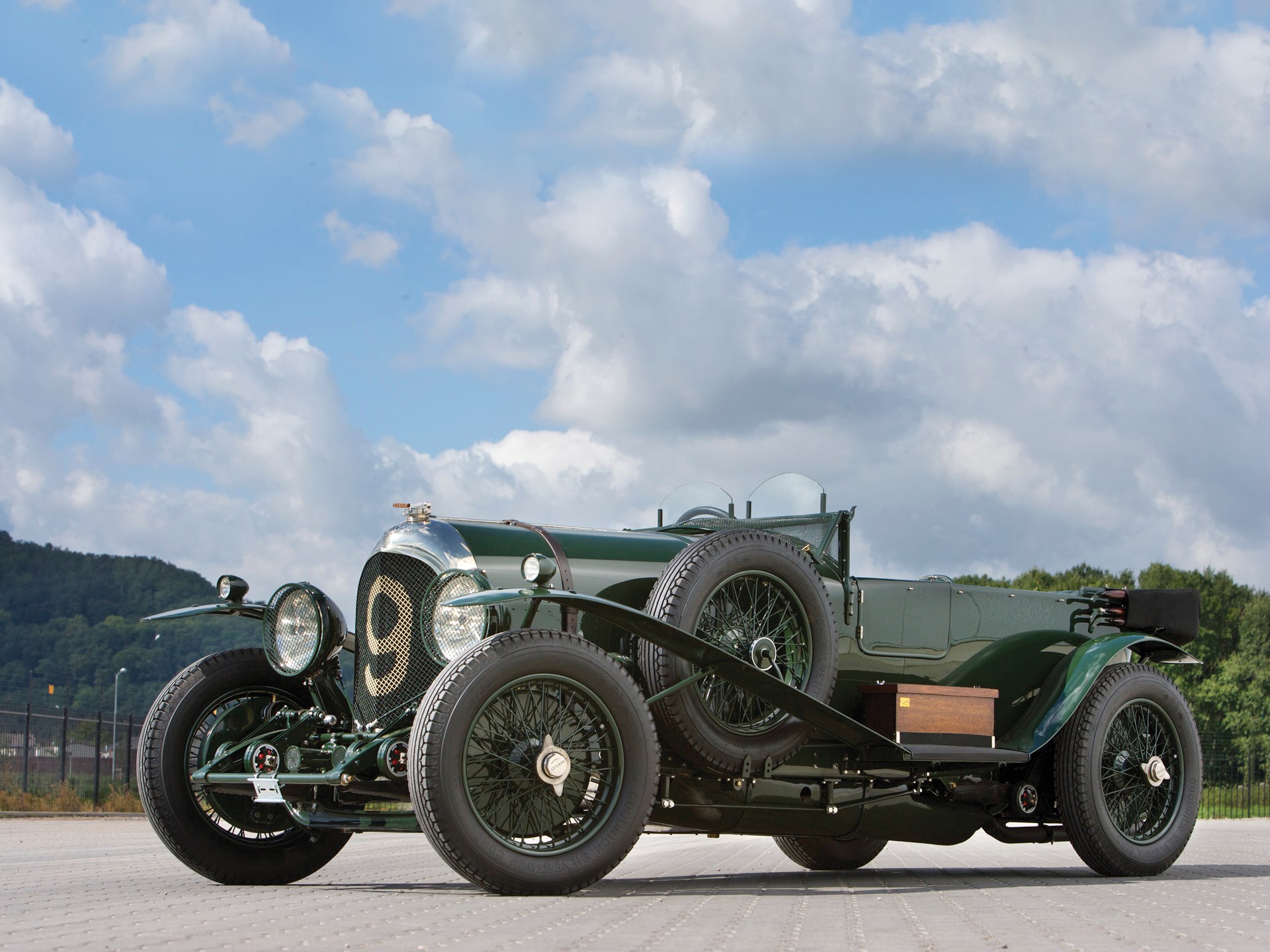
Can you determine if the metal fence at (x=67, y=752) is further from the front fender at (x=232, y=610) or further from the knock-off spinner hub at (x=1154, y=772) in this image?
the front fender at (x=232, y=610)

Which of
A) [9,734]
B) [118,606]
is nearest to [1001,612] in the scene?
[9,734]

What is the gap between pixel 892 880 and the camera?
8.71m

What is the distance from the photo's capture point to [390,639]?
309 inches

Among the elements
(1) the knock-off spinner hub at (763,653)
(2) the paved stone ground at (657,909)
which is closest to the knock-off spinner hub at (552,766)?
(2) the paved stone ground at (657,909)

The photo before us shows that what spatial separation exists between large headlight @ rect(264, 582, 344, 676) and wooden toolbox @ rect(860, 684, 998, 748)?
313 centimetres

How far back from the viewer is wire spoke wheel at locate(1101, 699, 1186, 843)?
9.16 metres

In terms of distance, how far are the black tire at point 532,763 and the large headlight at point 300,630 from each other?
6.07ft

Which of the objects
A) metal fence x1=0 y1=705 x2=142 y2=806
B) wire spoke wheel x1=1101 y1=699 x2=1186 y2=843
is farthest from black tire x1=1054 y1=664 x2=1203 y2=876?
metal fence x1=0 y1=705 x2=142 y2=806

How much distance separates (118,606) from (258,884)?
108914 millimetres

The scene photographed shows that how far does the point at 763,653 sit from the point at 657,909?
1816 mm

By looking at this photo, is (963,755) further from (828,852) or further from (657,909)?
(657,909)

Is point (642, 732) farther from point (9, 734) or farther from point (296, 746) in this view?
point (9, 734)

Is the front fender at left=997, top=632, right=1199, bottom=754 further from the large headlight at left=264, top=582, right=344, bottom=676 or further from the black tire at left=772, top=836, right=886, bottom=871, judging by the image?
the large headlight at left=264, top=582, right=344, bottom=676

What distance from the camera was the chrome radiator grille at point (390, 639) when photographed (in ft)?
25.2
